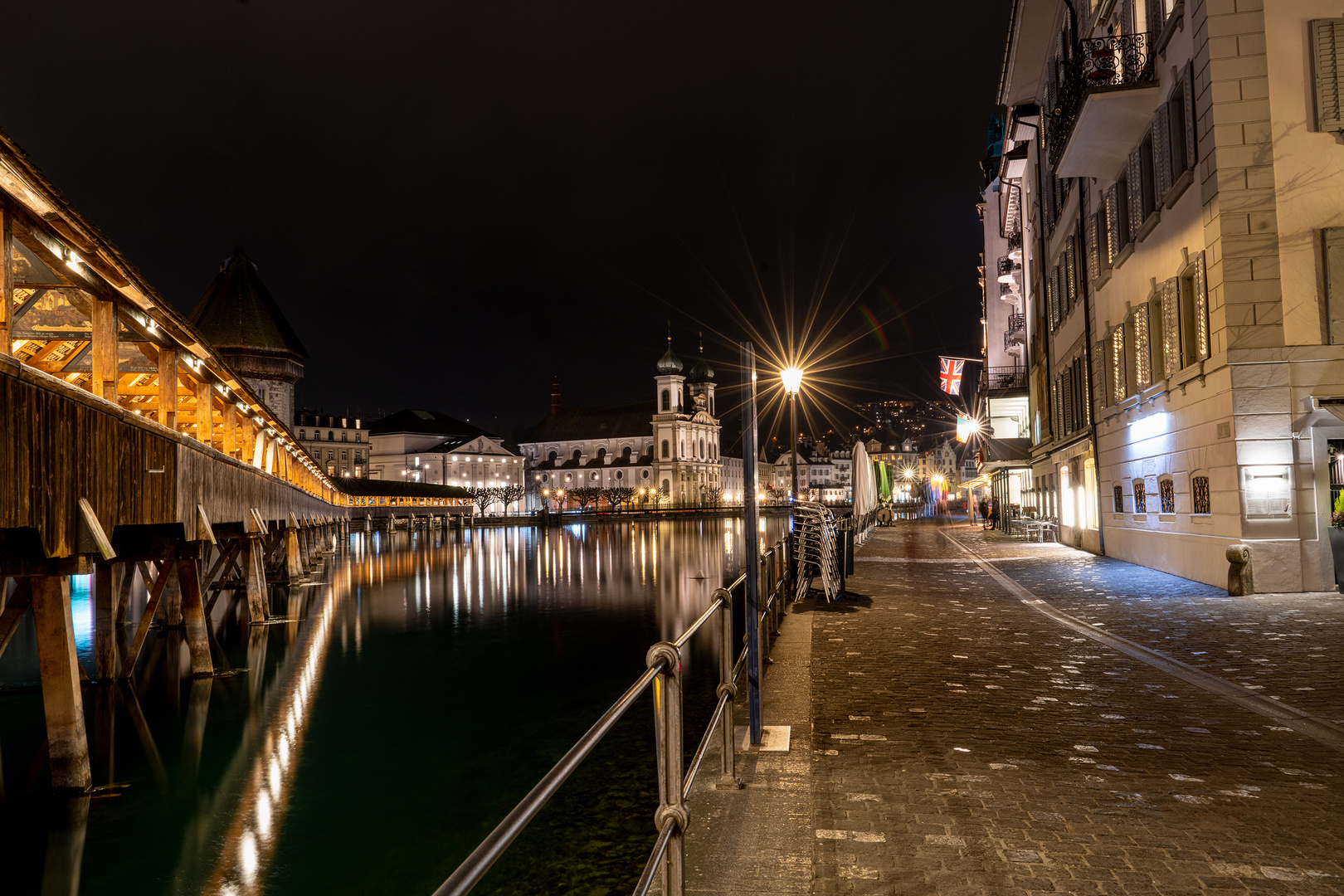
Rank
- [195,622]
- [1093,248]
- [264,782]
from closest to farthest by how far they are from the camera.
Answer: [264,782], [195,622], [1093,248]

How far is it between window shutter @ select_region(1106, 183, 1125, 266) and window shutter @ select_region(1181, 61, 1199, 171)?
187 inches

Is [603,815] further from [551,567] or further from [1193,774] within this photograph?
[551,567]

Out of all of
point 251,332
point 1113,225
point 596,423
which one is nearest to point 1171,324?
point 1113,225

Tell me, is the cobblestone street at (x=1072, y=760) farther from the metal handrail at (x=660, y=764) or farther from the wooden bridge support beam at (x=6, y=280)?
the wooden bridge support beam at (x=6, y=280)

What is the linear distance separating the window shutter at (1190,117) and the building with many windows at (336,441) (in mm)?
120273

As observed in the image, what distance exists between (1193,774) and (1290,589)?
10.5 meters

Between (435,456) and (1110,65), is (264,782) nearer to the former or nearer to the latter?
(1110,65)

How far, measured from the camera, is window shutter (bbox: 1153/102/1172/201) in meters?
16.2

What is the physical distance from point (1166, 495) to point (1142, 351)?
2.96 meters

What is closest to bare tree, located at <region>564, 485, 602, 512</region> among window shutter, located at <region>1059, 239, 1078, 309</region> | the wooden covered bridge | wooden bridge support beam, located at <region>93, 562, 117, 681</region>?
window shutter, located at <region>1059, 239, 1078, 309</region>

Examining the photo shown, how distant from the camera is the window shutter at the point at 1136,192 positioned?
1811 centimetres

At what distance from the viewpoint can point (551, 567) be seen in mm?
34062

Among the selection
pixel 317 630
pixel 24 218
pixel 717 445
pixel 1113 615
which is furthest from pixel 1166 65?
pixel 717 445

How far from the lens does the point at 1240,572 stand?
13.6 m
